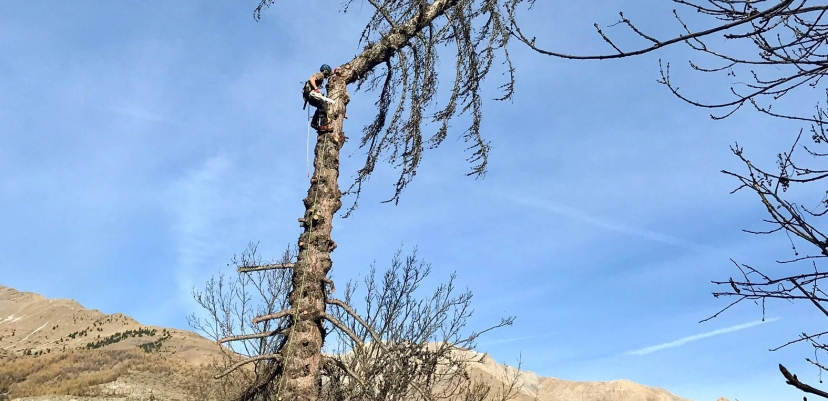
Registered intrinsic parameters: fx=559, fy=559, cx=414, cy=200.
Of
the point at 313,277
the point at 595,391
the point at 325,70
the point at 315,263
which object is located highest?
the point at 595,391

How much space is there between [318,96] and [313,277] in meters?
1.57

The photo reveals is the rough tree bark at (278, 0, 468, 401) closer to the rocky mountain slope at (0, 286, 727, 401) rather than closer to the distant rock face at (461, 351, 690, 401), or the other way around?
the rocky mountain slope at (0, 286, 727, 401)

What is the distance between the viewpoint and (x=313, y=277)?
4.03 metres

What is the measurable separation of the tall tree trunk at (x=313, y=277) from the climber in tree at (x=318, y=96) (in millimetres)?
99

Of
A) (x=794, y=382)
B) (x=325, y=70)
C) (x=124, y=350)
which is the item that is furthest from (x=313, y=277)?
(x=124, y=350)

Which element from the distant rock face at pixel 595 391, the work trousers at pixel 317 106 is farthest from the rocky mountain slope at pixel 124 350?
the work trousers at pixel 317 106

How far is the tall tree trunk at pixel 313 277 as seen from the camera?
149 inches

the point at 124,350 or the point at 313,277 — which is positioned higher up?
the point at 124,350

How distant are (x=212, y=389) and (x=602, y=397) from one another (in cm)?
5568

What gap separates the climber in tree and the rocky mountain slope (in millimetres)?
8679

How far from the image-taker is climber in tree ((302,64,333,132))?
4632 mm

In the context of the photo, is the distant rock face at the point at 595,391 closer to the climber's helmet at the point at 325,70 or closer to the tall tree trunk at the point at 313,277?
the climber's helmet at the point at 325,70

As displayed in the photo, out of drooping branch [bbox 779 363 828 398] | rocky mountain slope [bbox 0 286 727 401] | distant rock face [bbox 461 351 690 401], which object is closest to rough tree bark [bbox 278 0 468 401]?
drooping branch [bbox 779 363 828 398]

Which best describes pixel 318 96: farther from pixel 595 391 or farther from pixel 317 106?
pixel 595 391
